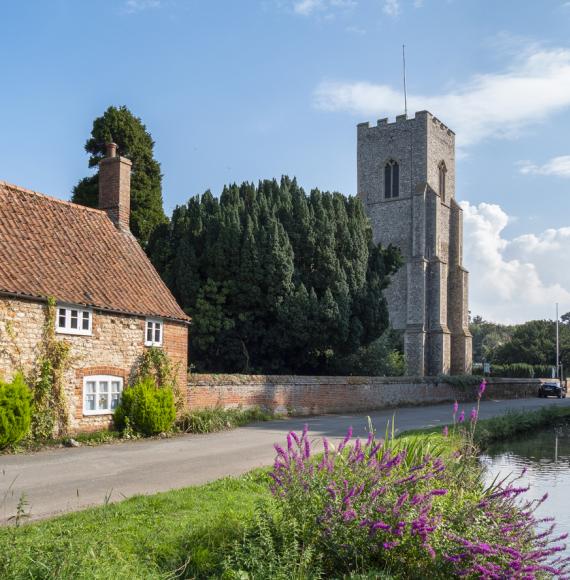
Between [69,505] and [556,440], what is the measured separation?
17.2 m

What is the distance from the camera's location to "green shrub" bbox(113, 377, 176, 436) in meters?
16.5

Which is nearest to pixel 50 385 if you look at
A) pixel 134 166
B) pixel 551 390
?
pixel 134 166

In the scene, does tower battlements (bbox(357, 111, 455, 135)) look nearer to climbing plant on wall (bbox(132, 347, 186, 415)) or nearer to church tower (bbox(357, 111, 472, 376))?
church tower (bbox(357, 111, 472, 376))

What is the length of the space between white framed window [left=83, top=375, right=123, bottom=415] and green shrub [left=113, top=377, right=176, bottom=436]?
29 cm

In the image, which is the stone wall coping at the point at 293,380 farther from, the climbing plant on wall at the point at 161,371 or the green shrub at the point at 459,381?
the green shrub at the point at 459,381

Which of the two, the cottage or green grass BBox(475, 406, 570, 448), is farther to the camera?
green grass BBox(475, 406, 570, 448)

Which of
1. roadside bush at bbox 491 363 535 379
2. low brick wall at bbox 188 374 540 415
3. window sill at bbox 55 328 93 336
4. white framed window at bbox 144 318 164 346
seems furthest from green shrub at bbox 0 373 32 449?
roadside bush at bbox 491 363 535 379

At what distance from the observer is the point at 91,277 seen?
17.4 m

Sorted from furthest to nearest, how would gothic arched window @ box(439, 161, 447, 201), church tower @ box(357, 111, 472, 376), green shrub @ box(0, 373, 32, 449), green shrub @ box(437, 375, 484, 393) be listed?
gothic arched window @ box(439, 161, 447, 201), church tower @ box(357, 111, 472, 376), green shrub @ box(437, 375, 484, 393), green shrub @ box(0, 373, 32, 449)

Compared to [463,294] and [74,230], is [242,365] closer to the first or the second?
[74,230]

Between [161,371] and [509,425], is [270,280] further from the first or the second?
[509,425]

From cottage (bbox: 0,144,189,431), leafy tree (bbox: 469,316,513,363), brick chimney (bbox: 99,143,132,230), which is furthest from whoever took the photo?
leafy tree (bbox: 469,316,513,363)

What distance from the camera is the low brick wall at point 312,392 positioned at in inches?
794

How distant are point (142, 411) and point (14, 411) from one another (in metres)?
3.53
